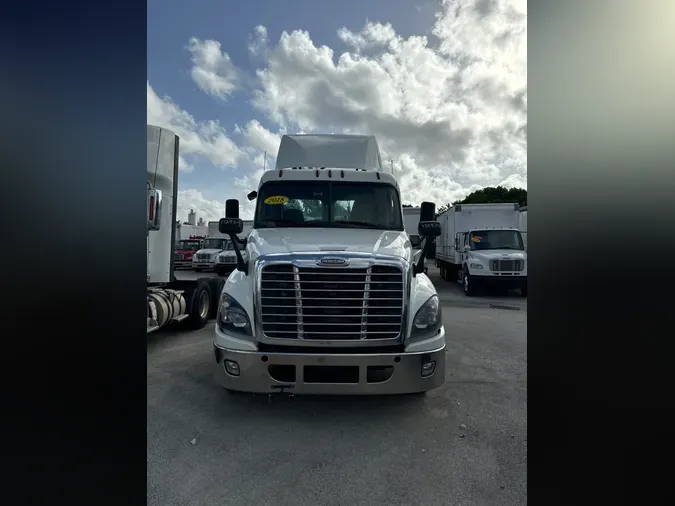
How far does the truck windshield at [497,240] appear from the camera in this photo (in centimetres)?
1224

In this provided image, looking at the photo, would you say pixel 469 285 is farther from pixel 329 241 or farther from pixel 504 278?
pixel 329 241

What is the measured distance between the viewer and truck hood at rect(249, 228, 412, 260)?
3.48m

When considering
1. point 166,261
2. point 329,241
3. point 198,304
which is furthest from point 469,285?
point 166,261

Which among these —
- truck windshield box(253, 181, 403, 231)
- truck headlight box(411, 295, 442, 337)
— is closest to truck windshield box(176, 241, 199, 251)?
truck windshield box(253, 181, 403, 231)

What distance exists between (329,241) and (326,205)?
3.21 ft

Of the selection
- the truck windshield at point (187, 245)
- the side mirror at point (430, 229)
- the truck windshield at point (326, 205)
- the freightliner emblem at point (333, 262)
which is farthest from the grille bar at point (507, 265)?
the truck windshield at point (187, 245)

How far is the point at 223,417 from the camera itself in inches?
132

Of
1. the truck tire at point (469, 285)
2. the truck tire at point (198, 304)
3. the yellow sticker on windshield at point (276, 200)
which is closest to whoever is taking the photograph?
the yellow sticker on windshield at point (276, 200)

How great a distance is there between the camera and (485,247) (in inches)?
486

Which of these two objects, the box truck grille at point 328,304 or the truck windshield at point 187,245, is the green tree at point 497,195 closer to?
the truck windshield at point 187,245

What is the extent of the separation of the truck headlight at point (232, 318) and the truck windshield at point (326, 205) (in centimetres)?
146

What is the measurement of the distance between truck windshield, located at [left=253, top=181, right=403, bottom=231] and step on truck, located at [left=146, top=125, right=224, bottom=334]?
1.98 m
